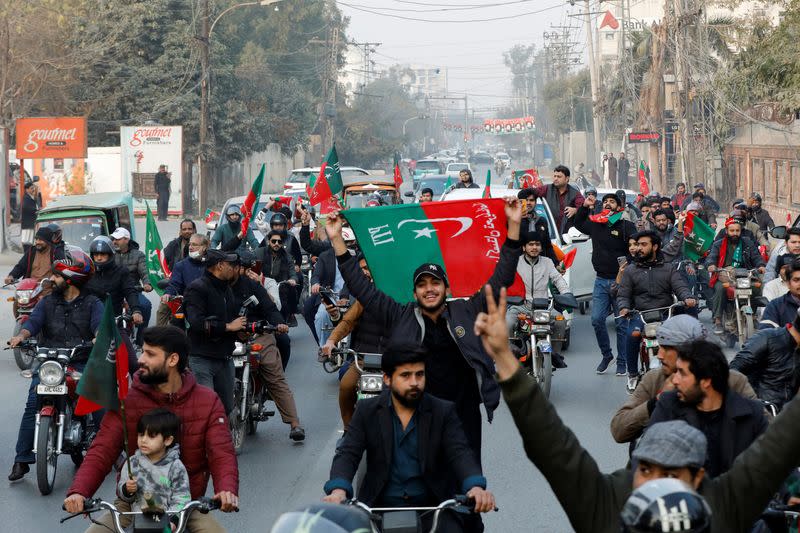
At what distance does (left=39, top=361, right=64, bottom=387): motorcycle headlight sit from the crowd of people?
9.4 inches

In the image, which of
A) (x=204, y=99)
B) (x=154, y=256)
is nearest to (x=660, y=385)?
(x=154, y=256)

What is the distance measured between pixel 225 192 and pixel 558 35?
63980 millimetres

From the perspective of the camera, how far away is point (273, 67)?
84.2m

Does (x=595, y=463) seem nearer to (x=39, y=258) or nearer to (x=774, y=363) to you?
(x=774, y=363)

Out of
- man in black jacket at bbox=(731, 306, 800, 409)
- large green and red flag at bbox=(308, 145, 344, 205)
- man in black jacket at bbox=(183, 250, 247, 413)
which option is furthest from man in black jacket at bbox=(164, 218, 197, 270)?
man in black jacket at bbox=(731, 306, 800, 409)

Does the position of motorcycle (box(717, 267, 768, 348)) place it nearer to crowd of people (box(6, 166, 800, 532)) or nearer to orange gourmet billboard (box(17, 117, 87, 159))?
crowd of people (box(6, 166, 800, 532))

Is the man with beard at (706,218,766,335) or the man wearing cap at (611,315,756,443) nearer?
the man wearing cap at (611,315,756,443)

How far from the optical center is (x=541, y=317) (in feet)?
41.4

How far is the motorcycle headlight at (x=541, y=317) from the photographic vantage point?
1262 centimetres

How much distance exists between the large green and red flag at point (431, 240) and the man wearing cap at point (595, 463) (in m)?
4.35

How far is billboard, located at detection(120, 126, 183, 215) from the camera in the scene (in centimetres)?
4766

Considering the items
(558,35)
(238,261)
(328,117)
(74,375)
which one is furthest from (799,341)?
(558,35)

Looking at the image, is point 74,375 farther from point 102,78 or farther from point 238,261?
point 102,78

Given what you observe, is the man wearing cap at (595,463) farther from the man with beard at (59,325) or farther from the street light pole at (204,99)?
the street light pole at (204,99)
